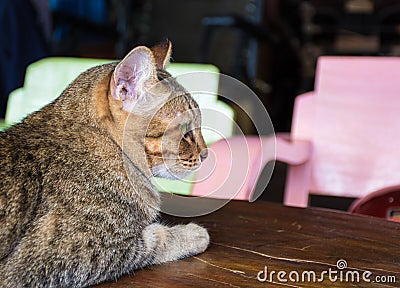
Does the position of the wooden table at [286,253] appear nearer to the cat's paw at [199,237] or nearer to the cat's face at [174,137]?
the cat's paw at [199,237]

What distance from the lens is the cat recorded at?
0.83m

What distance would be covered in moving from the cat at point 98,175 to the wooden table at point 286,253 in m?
0.06

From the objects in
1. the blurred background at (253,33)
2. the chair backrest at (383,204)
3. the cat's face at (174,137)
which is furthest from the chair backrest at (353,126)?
the cat's face at (174,137)

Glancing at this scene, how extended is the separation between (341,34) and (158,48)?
2.99m

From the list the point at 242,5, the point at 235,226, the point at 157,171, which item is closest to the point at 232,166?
the point at 235,226

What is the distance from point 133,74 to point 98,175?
17cm

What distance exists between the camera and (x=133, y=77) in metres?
0.96

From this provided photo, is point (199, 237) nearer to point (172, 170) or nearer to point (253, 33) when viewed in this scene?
point (172, 170)

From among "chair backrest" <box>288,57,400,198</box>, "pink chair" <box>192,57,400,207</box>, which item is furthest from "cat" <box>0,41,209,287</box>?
"chair backrest" <box>288,57,400,198</box>

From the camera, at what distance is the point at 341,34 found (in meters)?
3.93

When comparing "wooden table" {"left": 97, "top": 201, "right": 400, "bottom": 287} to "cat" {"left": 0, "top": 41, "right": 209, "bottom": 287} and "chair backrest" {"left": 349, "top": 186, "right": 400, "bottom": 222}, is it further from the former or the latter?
"chair backrest" {"left": 349, "top": 186, "right": 400, "bottom": 222}

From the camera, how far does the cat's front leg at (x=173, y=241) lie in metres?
0.94

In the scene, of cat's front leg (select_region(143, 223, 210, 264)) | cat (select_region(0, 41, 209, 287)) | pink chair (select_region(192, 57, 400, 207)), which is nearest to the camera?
cat (select_region(0, 41, 209, 287))

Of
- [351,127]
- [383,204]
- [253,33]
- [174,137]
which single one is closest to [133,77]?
[174,137]
